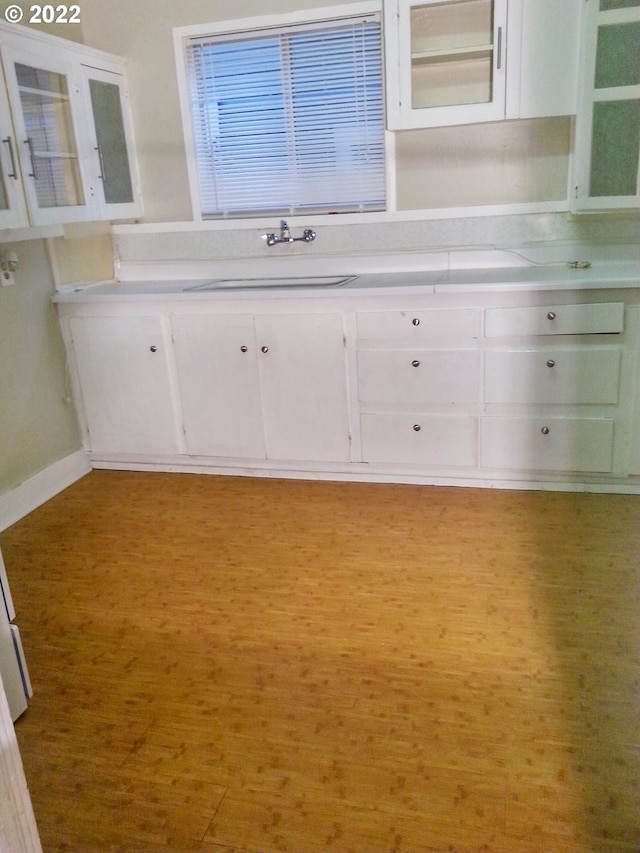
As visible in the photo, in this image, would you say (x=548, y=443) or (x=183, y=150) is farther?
(x=183, y=150)

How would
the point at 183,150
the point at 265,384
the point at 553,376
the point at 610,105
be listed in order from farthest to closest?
the point at 183,150, the point at 265,384, the point at 553,376, the point at 610,105

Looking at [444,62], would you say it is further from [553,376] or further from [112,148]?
[112,148]

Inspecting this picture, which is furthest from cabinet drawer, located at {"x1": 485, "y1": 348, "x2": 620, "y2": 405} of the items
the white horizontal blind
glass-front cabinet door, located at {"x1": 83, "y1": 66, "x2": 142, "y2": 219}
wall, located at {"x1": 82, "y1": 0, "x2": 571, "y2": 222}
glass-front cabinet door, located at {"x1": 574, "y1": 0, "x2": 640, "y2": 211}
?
glass-front cabinet door, located at {"x1": 83, "y1": 66, "x2": 142, "y2": 219}

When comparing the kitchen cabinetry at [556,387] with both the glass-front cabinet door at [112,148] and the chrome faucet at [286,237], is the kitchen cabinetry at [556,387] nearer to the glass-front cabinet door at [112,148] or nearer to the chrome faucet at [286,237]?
the chrome faucet at [286,237]

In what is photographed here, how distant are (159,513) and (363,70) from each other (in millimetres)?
2254

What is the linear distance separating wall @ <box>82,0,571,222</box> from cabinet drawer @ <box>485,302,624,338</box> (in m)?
0.69

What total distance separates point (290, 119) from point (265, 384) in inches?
52.7

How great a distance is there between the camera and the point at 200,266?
12.4 ft

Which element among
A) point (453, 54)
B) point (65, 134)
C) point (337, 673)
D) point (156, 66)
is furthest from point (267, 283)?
point (337, 673)

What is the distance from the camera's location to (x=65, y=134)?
3150 mm

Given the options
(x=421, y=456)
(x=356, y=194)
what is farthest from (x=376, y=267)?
(x=421, y=456)

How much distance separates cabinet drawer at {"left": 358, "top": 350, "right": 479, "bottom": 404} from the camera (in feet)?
9.89

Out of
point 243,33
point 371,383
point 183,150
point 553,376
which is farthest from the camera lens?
point 183,150

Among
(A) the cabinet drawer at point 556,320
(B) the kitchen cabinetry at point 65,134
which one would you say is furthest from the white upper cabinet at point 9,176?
(A) the cabinet drawer at point 556,320
